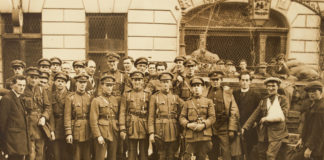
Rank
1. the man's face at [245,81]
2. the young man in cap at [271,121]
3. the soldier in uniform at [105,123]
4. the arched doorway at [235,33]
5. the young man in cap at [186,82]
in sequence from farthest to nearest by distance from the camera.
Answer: the arched doorway at [235,33] < the young man in cap at [186,82] < the man's face at [245,81] < the young man in cap at [271,121] < the soldier in uniform at [105,123]

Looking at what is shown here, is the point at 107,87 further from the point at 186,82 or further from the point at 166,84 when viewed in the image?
the point at 186,82

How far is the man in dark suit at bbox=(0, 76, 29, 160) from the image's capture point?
5.14m

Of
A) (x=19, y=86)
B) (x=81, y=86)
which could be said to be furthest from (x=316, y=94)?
(x=19, y=86)

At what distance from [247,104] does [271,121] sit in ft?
2.07

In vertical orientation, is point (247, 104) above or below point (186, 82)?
below

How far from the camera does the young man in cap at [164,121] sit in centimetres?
569

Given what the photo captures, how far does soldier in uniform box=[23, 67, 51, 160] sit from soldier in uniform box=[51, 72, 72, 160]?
0.50 ft

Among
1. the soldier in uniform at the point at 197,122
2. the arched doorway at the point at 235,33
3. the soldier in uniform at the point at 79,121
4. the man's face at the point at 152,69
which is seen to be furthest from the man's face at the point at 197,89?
the arched doorway at the point at 235,33

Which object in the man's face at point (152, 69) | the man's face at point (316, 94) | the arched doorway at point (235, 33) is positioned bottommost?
the man's face at point (316, 94)

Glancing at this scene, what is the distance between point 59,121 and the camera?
5.78m

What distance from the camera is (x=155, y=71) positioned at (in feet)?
22.5

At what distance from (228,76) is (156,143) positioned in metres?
2.72

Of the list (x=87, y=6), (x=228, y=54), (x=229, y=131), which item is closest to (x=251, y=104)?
(x=229, y=131)

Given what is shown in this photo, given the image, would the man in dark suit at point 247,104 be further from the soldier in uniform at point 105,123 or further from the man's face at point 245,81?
the soldier in uniform at point 105,123
